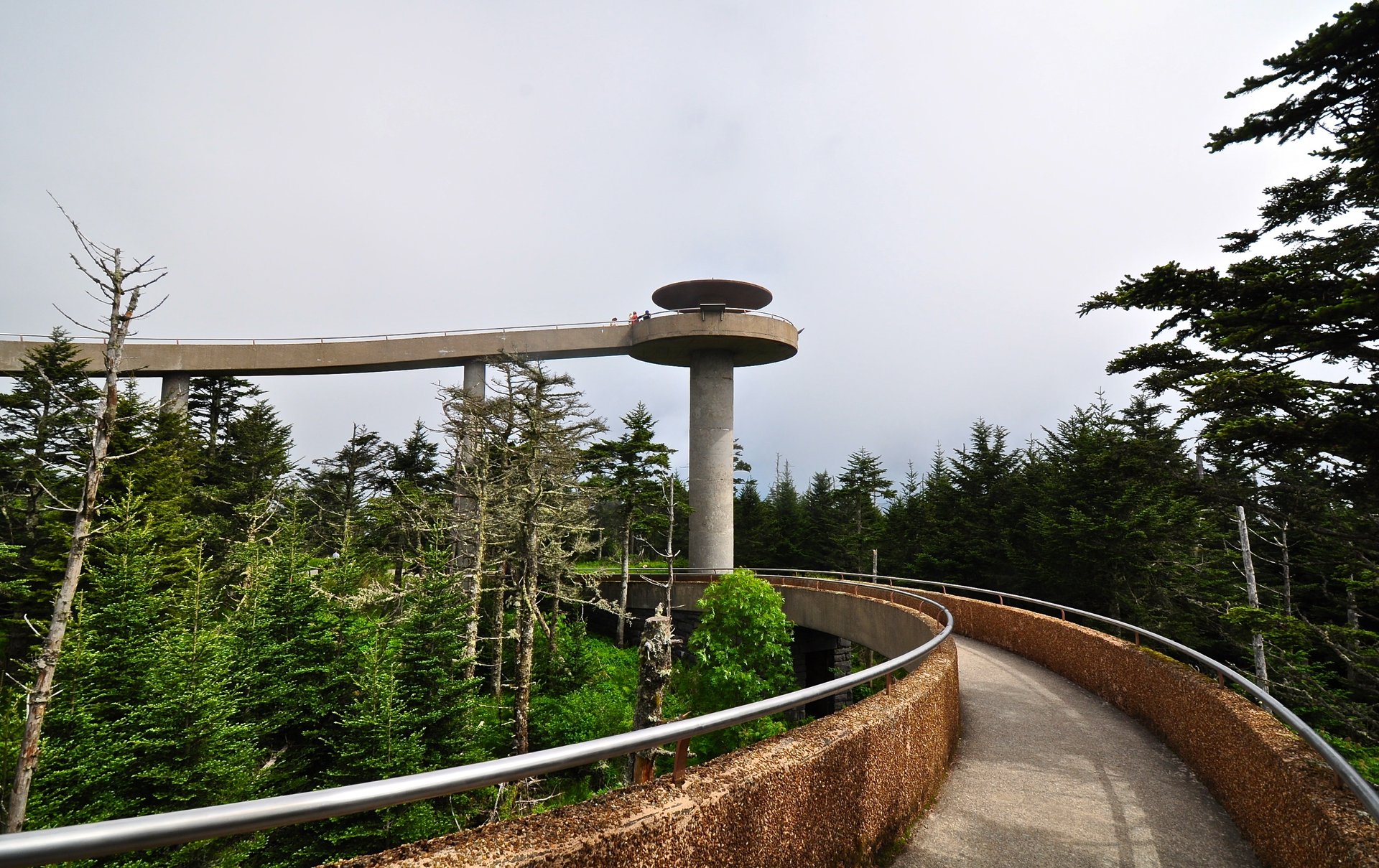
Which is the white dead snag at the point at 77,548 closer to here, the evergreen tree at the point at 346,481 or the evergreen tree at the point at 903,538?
the evergreen tree at the point at 346,481

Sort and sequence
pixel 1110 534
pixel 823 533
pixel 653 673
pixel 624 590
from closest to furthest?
pixel 653 673, pixel 1110 534, pixel 624 590, pixel 823 533

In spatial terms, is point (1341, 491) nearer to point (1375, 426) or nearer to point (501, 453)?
point (1375, 426)

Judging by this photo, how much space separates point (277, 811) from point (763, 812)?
2830 millimetres

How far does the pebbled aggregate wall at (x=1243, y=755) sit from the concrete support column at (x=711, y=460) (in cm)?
1920

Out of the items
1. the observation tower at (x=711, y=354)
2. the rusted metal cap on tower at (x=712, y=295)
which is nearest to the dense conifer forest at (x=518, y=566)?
the observation tower at (x=711, y=354)

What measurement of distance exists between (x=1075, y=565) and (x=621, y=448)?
22.5 metres

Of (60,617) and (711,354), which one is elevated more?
(711,354)

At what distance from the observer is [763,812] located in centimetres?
380

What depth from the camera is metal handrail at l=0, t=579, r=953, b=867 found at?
145 cm

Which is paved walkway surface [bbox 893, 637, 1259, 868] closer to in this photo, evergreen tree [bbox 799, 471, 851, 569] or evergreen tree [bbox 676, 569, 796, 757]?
evergreen tree [bbox 676, 569, 796, 757]

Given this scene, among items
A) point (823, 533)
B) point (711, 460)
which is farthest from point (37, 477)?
point (823, 533)

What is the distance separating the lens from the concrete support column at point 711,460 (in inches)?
1228

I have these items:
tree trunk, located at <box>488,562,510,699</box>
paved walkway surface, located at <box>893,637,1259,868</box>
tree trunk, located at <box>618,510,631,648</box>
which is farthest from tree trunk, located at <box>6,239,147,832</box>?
tree trunk, located at <box>618,510,631,648</box>

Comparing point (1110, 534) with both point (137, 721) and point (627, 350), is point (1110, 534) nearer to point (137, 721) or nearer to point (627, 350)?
point (627, 350)
